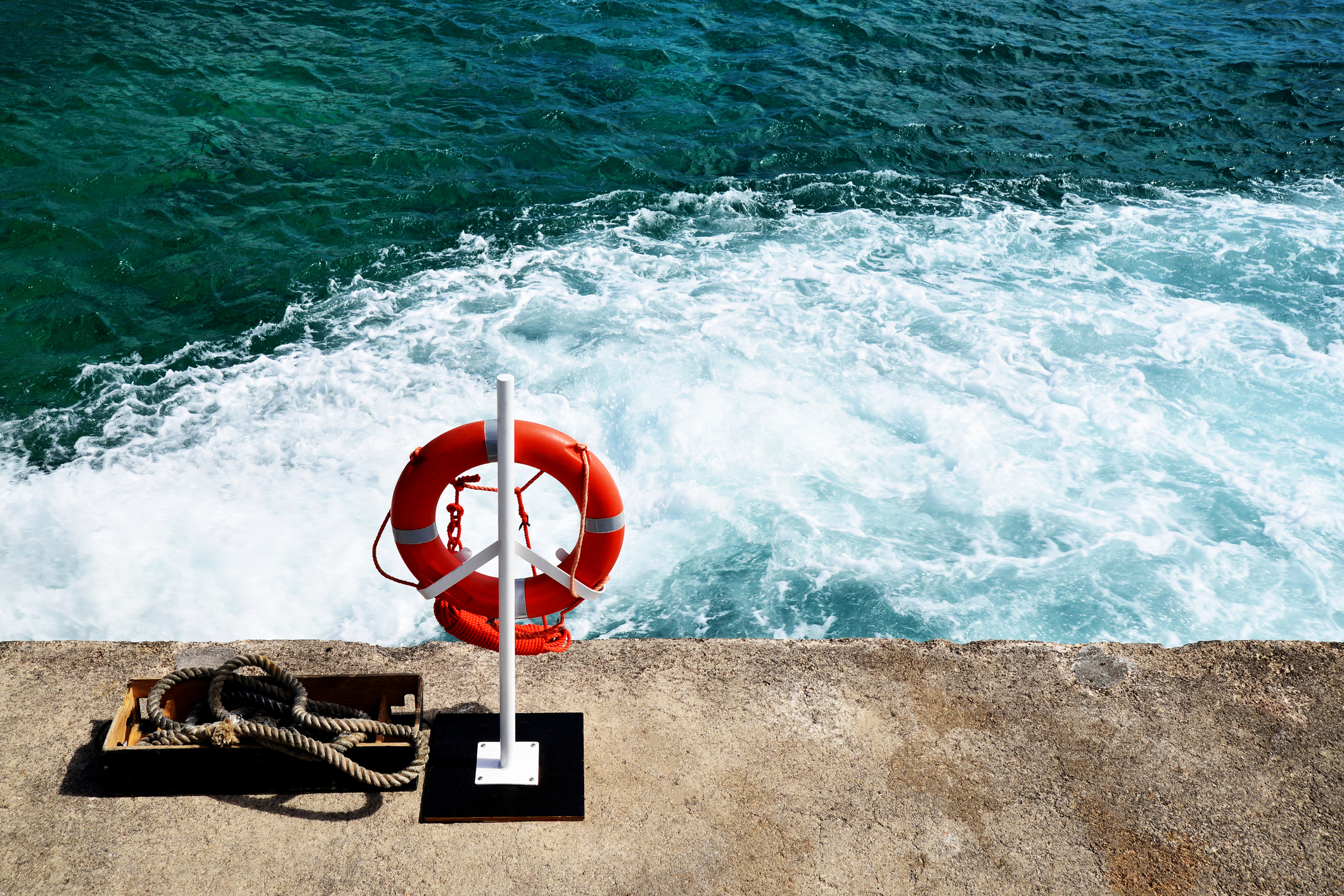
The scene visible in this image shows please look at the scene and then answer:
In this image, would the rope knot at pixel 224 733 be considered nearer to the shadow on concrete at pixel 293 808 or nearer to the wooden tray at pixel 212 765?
the wooden tray at pixel 212 765

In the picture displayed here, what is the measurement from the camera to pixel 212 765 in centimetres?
260

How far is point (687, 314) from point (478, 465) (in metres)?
4.43

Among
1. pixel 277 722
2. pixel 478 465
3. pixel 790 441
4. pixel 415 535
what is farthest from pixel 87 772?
pixel 790 441

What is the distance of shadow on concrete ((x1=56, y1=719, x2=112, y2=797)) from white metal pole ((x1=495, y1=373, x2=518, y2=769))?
107 cm

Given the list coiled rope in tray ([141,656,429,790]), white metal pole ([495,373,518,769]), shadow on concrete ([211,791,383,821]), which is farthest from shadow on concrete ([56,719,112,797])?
white metal pole ([495,373,518,769])

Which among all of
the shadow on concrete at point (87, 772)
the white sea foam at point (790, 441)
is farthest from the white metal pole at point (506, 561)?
the white sea foam at point (790, 441)

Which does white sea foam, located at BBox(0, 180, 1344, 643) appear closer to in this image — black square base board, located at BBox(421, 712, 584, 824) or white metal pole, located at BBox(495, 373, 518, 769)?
black square base board, located at BBox(421, 712, 584, 824)

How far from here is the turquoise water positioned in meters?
4.95

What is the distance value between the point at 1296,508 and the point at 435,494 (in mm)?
4980

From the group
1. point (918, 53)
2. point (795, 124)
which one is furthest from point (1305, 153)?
point (795, 124)

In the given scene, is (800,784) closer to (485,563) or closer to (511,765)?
(511,765)

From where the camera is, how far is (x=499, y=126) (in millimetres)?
9094

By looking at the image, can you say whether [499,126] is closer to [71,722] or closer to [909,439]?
[909,439]

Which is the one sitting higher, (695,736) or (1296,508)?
(695,736)
